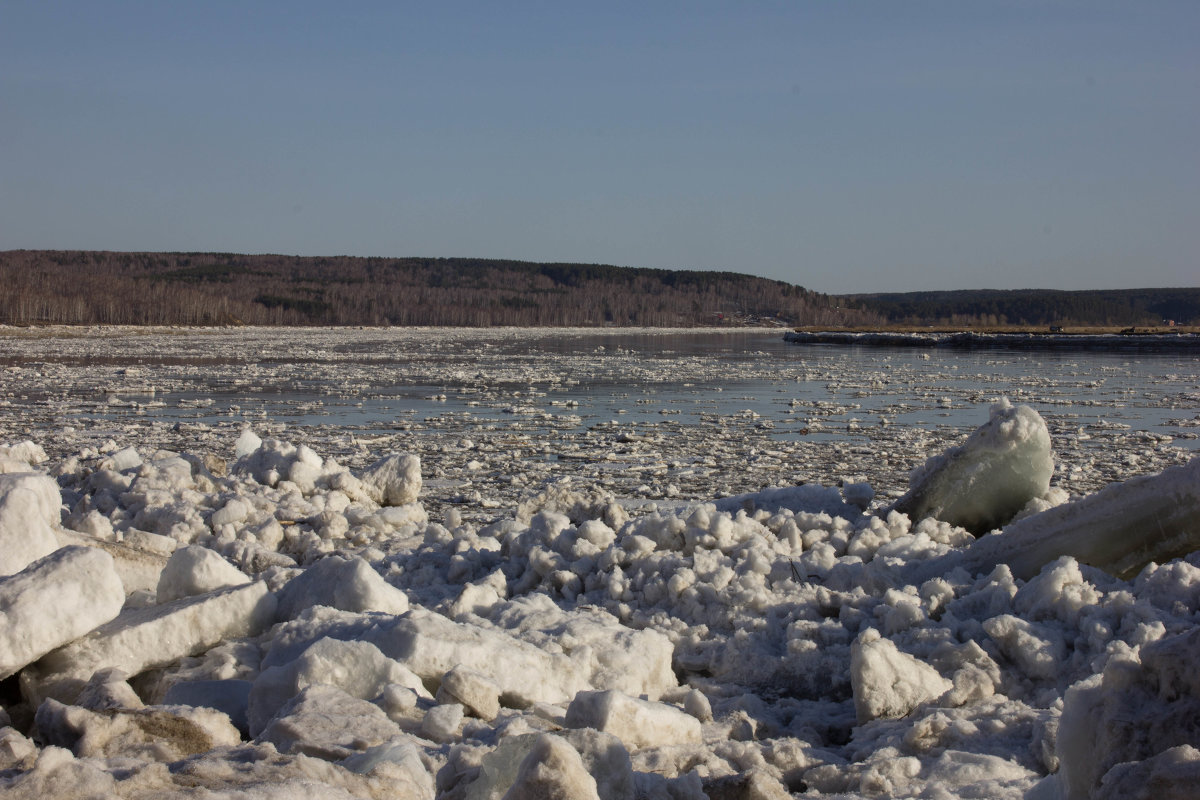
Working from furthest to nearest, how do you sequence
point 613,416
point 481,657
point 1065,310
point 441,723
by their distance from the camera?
point 1065,310 → point 613,416 → point 481,657 → point 441,723

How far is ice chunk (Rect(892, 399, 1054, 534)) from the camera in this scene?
21.0ft

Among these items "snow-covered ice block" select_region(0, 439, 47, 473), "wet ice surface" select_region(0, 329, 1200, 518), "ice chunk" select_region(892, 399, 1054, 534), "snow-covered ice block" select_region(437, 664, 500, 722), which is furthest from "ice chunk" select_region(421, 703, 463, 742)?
"snow-covered ice block" select_region(0, 439, 47, 473)

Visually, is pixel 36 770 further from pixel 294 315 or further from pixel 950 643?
pixel 294 315

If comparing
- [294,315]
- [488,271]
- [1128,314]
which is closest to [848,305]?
[1128,314]

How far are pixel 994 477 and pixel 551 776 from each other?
494 cm

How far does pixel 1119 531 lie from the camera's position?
512 centimetres

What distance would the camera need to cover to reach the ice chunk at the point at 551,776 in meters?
2.29

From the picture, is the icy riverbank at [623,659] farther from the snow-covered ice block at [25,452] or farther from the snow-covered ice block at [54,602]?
the snow-covered ice block at [25,452]

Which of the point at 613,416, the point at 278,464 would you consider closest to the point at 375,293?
the point at 613,416

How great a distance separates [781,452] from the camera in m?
11.9

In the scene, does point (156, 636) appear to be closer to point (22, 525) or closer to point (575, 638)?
point (22, 525)

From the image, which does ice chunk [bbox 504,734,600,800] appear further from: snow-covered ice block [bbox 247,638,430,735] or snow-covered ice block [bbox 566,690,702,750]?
snow-covered ice block [bbox 247,638,430,735]

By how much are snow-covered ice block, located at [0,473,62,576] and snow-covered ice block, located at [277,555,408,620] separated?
1.12 meters

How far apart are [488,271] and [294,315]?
178 ft
